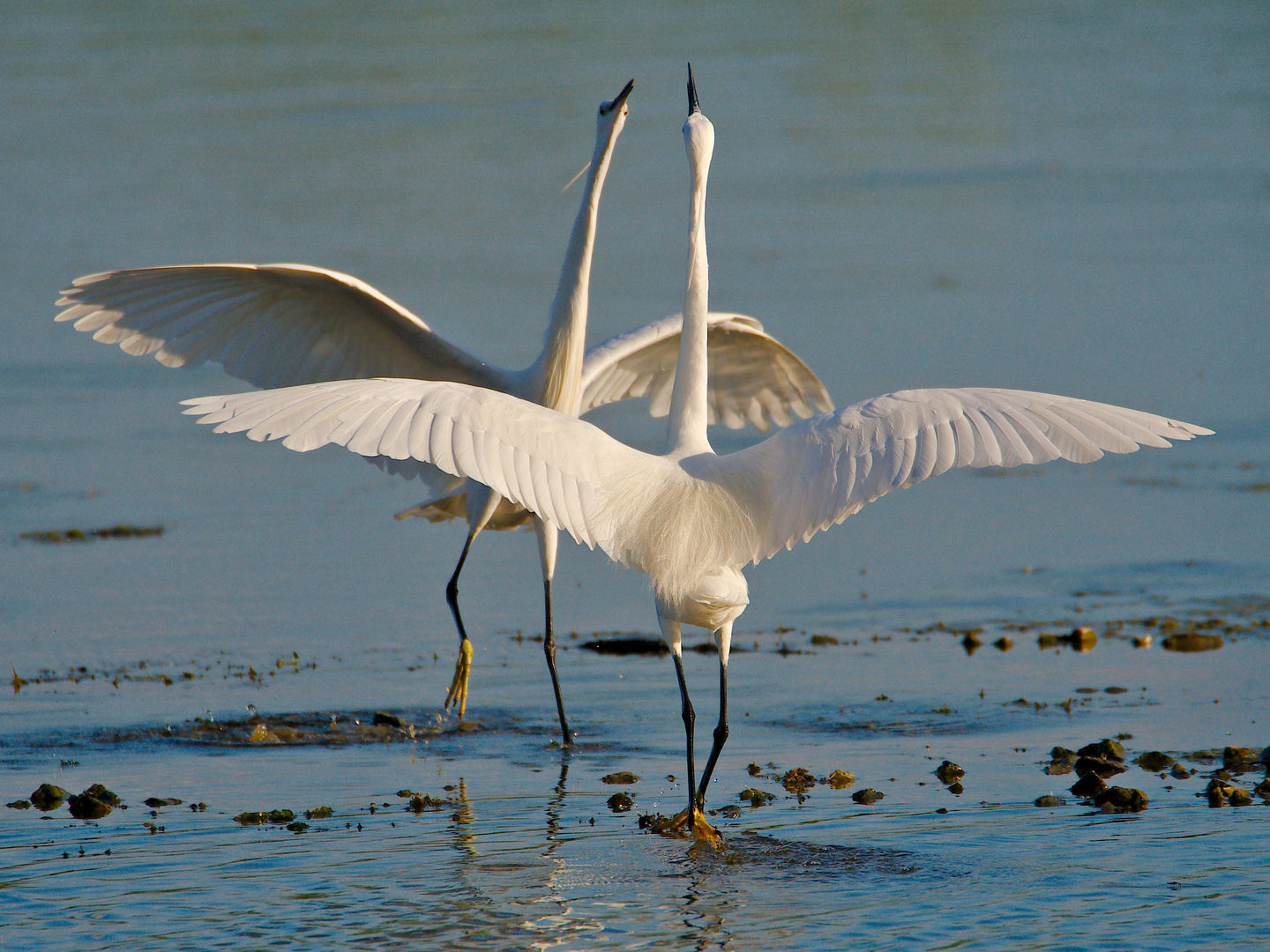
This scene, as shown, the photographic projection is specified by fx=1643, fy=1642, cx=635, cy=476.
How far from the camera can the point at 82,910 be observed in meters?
5.29

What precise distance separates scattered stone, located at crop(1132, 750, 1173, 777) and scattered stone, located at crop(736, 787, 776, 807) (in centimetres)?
147

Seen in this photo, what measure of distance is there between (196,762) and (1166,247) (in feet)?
45.7

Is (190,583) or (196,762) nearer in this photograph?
(196,762)

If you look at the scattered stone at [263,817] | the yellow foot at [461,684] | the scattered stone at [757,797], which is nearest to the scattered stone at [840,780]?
the scattered stone at [757,797]

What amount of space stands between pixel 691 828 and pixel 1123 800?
159 cm

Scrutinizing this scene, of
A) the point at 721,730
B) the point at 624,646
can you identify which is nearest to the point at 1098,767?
the point at 721,730

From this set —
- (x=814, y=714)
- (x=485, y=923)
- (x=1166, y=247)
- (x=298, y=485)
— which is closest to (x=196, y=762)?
(x=485, y=923)

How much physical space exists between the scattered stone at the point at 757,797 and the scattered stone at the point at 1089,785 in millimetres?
1158

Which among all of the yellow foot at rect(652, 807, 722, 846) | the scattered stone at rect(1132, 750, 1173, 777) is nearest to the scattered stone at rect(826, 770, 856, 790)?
the yellow foot at rect(652, 807, 722, 846)

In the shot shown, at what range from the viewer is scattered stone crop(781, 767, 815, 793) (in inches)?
255

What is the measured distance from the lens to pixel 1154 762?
21.2ft

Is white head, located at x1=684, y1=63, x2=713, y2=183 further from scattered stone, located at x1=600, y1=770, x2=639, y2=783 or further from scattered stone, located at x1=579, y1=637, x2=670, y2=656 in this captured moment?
scattered stone, located at x1=579, y1=637, x2=670, y2=656

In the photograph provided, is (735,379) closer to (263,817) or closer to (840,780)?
(840,780)

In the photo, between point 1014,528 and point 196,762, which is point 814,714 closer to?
point 196,762
